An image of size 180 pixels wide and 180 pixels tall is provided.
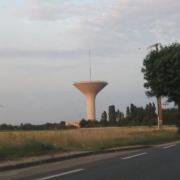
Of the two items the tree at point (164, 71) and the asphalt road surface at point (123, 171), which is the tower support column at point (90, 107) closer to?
the tree at point (164, 71)

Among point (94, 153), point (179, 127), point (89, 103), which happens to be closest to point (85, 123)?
point (89, 103)

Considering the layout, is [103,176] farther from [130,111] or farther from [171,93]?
[130,111]

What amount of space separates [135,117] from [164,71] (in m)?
99.8

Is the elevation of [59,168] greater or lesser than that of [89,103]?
lesser

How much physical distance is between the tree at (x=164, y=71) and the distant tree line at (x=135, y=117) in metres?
55.4

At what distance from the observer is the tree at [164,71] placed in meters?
51.8

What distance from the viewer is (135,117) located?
497ft

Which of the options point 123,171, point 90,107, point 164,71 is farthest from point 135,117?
point 123,171

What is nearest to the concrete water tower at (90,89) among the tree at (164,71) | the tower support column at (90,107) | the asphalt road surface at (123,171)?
the tower support column at (90,107)

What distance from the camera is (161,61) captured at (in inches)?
2051

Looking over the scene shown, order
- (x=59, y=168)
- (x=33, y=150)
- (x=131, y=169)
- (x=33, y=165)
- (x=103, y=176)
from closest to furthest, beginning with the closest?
(x=103, y=176) → (x=131, y=169) → (x=59, y=168) → (x=33, y=165) → (x=33, y=150)

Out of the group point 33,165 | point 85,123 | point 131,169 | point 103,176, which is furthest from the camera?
point 85,123

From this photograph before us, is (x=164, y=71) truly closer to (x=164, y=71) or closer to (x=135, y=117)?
(x=164, y=71)

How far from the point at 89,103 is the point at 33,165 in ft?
392
